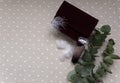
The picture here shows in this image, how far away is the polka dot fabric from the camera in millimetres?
1146

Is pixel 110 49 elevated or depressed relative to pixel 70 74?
elevated

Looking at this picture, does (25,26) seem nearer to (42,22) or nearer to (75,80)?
(42,22)

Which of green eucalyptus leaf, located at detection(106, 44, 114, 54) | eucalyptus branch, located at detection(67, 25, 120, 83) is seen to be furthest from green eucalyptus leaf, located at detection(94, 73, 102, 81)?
green eucalyptus leaf, located at detection(106, 44, 114, 54)

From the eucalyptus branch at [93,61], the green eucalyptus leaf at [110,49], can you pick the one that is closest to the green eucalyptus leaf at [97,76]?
the eucalyptus branch at [93,61]

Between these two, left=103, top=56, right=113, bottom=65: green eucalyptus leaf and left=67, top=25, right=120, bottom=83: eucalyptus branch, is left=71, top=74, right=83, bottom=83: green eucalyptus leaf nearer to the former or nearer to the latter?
left=67, top=25, right=120, bottom=83: eucalyptus branch

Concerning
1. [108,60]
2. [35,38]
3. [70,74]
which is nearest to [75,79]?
[70,74]

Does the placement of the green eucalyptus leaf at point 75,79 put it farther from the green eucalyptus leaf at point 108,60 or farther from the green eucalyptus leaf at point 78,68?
the green eucalyptus leaf at point 108,60

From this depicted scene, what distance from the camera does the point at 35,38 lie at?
1.20 meters

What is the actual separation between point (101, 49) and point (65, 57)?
0.50ft

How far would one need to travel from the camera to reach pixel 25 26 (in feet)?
4.00


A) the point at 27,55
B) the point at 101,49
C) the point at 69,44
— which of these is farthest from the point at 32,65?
the point at 101,49

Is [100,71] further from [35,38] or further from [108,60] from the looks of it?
[35,38]

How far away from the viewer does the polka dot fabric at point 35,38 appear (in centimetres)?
115

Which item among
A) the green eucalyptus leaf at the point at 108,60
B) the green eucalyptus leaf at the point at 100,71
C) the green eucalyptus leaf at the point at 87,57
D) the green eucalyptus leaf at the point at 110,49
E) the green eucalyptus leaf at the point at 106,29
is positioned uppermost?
the green eucalyptus leaf at the point at 106,29
